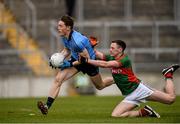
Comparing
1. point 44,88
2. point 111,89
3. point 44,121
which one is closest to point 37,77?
point 44,88

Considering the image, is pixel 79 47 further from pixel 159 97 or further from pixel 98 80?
pixel 159 97

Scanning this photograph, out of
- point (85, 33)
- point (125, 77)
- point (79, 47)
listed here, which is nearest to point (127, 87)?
point (125, 77)

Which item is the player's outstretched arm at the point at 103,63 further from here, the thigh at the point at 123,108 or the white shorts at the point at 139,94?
the thigh at the point at 123,108

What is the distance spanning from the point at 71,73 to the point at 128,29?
15.0 metres

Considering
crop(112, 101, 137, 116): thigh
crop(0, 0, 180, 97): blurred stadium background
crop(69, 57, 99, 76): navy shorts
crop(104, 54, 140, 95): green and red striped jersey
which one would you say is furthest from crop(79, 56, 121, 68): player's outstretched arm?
crop(0, 0, 180, 97): blurred stadium background

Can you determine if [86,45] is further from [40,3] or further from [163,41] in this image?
[40,3]

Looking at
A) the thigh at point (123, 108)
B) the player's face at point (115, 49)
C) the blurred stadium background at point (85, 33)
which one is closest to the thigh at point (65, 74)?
the player's face at point (115, 49)

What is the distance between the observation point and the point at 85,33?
2955cm

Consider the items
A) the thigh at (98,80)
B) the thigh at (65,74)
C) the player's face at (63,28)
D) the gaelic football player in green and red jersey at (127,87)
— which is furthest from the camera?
the thigh at (98,80)

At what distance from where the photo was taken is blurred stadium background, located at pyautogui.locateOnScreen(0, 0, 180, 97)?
2722 centimetres

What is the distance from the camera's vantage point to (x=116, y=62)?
1422 cm

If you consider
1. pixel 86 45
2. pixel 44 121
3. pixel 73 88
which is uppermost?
pixel 86 45

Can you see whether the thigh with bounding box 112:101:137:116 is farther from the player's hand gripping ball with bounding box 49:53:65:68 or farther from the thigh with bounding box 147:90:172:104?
the player's hand gripping ball with bounding box 49:53:65:68

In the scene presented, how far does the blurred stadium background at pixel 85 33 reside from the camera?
27.2 m
